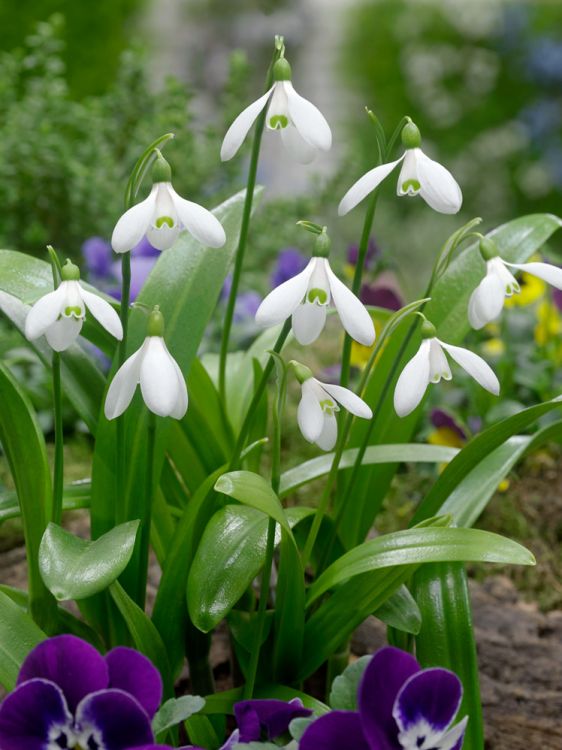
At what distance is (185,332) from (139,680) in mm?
548

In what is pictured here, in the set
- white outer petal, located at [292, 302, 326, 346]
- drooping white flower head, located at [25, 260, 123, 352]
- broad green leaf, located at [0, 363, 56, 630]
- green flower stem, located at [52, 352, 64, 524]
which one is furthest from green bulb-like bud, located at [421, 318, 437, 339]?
broad green leaf, located at [0, 363, 56, 630]

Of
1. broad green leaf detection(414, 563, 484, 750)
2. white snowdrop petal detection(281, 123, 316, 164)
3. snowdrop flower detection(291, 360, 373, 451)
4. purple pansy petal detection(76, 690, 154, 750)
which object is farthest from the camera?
broad green leaf detection(414, 563, 484, 750)

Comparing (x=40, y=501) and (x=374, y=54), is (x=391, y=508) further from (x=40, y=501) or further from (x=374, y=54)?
(x=374, y=54)

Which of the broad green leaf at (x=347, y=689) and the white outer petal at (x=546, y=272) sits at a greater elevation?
the white outer petal at (x=546, y=272)

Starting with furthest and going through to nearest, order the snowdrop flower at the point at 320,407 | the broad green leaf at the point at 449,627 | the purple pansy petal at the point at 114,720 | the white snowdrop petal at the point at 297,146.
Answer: the broad green leaf at the point at 449,627, the white snowdrop petal at the point at 297,146, the snowdrop flower at the point at 320,407, the purple pansy petal at the point at 114,720

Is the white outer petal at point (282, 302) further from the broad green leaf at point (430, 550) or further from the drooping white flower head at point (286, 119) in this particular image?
the broad green leaf at point (430, 550)

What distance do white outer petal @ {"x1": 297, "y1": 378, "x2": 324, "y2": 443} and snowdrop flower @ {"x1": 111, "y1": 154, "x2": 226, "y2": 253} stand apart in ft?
0.60

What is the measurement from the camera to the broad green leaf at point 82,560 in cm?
104

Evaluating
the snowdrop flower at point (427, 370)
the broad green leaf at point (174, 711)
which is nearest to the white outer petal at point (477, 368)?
the snowdrop flower at point (427, 370)

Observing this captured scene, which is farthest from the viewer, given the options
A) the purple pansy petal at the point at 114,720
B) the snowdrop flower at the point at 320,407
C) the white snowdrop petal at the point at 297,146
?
the white snowdrop petal at the point at 297,146

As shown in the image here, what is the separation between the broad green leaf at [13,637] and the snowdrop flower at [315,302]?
0.50m

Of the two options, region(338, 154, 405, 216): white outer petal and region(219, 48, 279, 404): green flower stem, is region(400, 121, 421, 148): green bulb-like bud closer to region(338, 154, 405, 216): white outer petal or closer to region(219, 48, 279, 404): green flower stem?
region(338, 154, 405, 216): white outer petal

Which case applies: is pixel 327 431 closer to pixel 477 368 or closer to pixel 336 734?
pixel 477 368

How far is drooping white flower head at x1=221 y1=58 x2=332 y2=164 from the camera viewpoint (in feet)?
3.43
